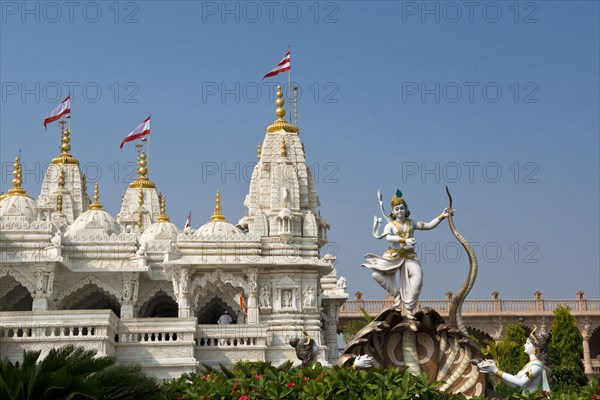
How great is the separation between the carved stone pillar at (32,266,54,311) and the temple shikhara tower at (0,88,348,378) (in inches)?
1.4

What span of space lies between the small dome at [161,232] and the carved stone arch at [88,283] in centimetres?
420

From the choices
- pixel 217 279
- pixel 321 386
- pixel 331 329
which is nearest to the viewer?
pixel 321 386

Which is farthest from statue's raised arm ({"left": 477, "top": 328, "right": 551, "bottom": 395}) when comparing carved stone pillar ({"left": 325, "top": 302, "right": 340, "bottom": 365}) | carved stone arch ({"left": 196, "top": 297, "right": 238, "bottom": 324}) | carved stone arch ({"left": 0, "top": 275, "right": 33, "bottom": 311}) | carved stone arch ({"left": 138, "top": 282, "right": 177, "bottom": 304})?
carved stone arch ({"left": 0, "top": 275, "right": 33, "bottom": 311})

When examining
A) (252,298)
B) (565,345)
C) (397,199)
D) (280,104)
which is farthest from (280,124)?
(397,199)

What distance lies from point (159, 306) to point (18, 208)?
8.18 metres

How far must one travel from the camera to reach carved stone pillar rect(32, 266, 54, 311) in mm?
35125

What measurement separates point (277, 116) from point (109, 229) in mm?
8410

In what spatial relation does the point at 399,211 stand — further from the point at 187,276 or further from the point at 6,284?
the point at 6,284

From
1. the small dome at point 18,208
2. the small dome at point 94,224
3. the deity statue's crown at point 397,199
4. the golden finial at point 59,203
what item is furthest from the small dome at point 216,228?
the deity statue's crown at point 397,199

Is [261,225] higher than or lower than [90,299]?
higher

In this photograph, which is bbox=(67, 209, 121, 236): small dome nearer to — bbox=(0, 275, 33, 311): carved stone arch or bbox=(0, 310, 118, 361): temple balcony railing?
bbox=(0, 275, 33, 311): carved stone arch

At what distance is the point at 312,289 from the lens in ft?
120

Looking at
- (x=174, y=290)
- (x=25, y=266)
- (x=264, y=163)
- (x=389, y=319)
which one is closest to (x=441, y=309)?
(x=264, y=163)

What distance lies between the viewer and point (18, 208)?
132 feet
